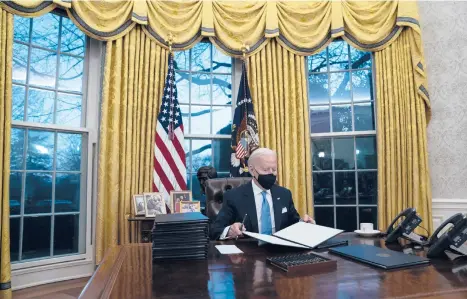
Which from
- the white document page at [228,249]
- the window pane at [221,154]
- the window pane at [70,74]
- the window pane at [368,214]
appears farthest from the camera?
the window pane at [221,154]

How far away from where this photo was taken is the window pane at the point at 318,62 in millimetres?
3857

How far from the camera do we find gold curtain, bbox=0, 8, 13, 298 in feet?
8.21

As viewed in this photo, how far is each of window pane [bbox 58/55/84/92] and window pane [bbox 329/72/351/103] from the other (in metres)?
2.79

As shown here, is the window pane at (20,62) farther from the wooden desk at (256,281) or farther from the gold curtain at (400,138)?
the gold curtain at (400,138)

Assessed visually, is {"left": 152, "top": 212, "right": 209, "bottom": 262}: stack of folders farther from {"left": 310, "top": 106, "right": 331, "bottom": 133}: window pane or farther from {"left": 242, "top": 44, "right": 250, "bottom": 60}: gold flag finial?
{"left": 310, "top": 106, "right": 331, "bottom": 133}: window pane

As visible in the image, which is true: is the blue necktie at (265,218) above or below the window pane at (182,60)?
below

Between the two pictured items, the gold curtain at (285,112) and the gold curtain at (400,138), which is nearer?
the gold curtain at (400,138)

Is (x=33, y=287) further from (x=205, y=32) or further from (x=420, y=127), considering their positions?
(x=420, y=127)

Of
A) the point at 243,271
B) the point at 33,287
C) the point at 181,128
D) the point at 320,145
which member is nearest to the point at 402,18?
the point at 320,145

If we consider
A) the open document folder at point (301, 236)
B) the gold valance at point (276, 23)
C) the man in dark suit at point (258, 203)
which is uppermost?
the gold valance at point (276, 23)

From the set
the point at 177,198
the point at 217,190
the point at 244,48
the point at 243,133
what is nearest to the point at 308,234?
the point at 217,190

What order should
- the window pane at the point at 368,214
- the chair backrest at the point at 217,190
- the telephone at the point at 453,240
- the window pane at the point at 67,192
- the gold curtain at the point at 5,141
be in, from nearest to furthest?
the telephone at the point at 453,240, the chair backrest at the point at 217,190, the gold curtain at the point at 5,141, the window pane at the point at 67,192, the window pane at the point at 368,214

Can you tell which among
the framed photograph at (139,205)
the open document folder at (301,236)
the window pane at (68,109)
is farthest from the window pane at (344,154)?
the window pane at (68,109)

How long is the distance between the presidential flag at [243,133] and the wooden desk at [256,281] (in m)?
2.23
